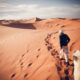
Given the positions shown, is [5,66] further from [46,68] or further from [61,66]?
[61,66]

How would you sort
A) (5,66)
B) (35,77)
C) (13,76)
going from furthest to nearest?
1. (5,66)
2. (13,76)
3. (35,77)

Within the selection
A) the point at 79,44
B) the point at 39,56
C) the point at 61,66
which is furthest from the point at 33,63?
the point at 79,44

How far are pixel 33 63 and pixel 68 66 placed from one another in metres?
1.70

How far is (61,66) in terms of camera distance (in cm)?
370

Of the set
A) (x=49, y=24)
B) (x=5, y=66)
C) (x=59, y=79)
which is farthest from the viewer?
(x=49, y=24)

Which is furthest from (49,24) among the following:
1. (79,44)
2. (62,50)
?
(62,50)

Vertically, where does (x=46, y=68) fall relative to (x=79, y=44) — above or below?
below

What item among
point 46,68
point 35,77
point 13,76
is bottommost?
point 13,76

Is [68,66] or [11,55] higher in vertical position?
[68,66]

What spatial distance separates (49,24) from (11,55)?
17484mm

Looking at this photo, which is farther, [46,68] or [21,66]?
[21,66]

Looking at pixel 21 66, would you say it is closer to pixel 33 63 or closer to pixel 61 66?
pixel 33 63

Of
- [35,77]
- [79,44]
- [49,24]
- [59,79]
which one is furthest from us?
[49,24]

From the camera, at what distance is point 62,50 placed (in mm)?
4113
